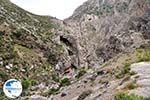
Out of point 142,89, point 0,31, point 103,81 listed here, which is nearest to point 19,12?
point 0,31

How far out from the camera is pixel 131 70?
41000 millimetres

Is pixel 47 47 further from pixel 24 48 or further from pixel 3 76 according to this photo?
pixel 3 76

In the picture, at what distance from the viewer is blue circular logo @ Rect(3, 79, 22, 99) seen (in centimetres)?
2094

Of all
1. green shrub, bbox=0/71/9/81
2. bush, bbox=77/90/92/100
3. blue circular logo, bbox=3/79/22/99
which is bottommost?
bush, bbox=77/90/92/100

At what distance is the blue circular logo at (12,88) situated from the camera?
20.9 m

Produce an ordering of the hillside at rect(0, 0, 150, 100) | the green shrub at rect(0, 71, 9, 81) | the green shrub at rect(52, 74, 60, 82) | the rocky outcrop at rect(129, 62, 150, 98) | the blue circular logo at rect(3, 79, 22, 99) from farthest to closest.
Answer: the green shrub at rect(52, 74, 60, 82), the hillside at rect(0, 0, 150, 100), the green shrub at rect(0, 71, 9, 81), the rocky outcrop at rect(129, 62, 150, 98), the blue circular logo at rect(3, 79, 22, 99)

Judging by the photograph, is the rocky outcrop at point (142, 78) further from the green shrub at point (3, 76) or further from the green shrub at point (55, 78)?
the green shrub at point (55, 78)

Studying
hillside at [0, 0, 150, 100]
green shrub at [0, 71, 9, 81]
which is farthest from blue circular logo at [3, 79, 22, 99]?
green shrub at [0, 71, 9, 81]

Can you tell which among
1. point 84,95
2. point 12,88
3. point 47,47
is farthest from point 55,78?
point 12,88

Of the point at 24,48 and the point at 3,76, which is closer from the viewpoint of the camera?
the point at 3,76

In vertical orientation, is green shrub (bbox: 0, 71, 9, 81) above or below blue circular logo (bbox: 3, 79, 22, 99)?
below

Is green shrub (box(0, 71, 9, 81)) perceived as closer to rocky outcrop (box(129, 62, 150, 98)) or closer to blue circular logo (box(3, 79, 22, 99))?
rocky outcrop (box(129, 62, 150, 98))

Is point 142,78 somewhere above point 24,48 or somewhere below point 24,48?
below

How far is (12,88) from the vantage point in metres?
21.2
